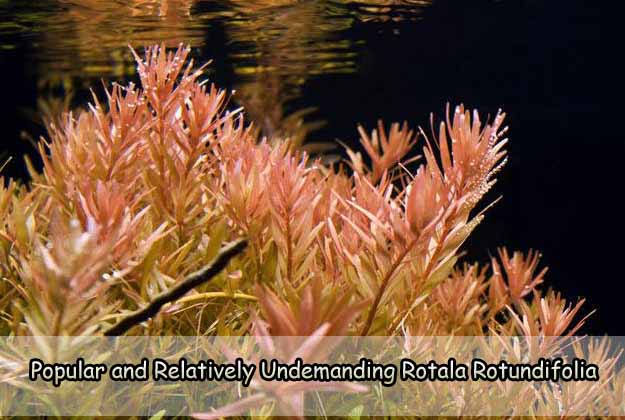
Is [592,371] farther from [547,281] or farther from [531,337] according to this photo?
[547,281]

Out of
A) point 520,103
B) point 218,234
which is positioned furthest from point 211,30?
point 520,103

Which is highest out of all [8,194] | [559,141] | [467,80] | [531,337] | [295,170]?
[295,170]

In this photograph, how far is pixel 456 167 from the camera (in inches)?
32.2

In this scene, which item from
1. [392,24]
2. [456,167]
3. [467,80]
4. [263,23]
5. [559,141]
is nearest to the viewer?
[456,167]

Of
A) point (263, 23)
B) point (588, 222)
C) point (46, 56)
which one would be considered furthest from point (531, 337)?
point (588, 222)

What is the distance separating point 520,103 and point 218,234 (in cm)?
539

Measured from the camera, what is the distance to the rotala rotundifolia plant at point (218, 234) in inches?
29.8

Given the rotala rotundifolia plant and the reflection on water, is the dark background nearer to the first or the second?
the reflection on water

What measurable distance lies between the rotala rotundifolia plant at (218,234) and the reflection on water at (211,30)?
1.23 m

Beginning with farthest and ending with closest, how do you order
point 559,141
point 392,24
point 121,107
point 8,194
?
point 559,141 < point 392,24 < point 8,194 < point 121,107

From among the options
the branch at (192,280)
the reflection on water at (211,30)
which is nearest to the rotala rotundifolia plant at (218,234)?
the branch at (192,280)

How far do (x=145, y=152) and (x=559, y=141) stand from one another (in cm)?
→ 601

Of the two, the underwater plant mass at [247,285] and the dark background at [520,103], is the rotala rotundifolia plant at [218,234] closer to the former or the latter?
the underwater plant mass at [247,285]

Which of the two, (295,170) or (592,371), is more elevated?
(295,170)
